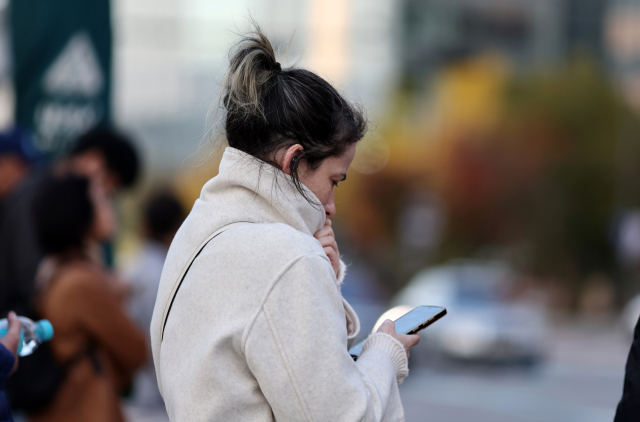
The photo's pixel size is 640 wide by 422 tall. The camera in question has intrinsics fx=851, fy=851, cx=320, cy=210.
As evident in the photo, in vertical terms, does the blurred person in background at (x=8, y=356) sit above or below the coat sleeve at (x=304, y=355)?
below

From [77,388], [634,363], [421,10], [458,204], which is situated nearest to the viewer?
[634,363]

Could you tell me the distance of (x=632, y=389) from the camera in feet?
6.83

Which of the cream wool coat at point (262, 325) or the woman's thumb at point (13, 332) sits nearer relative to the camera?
the cream wool coat at point (262, 325)

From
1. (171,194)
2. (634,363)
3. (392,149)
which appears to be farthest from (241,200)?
(392,149)

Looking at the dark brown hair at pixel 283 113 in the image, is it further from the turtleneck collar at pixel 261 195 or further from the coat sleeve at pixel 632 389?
the coat sleeve at pixel 632 389

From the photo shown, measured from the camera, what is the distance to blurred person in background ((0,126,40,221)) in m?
4.43

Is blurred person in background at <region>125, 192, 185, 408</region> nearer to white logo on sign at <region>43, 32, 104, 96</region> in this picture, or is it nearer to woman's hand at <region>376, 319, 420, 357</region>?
white logo on sign at <region>43, 32, 104, 96</region>

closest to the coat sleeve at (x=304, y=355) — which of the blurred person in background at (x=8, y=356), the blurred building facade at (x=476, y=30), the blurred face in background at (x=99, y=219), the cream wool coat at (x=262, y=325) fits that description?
the cream wool coat at (x=262, y=325)

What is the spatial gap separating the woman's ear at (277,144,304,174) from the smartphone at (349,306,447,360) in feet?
1.43

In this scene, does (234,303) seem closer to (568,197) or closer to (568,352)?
(568,352)

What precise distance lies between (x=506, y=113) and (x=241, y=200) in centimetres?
3235

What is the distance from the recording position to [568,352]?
20203 millimetres

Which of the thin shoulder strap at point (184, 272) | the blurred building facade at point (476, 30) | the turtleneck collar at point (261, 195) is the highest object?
the turtleneck collar at point (261, 195)

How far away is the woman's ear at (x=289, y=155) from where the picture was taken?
5.93 feet
